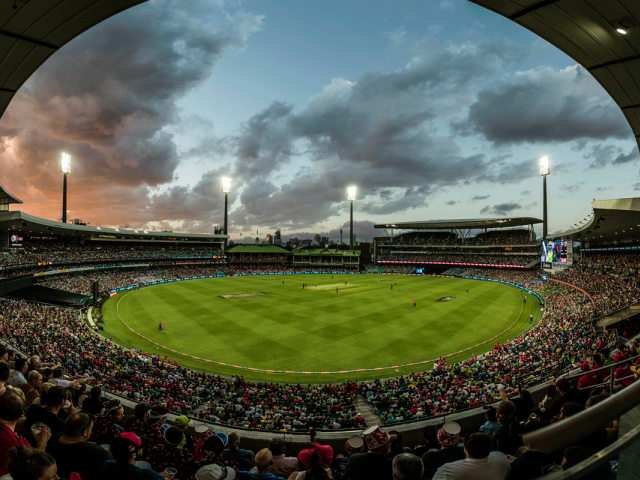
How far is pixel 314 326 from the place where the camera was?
28.9 metres

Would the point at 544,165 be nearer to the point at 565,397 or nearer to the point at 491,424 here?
the point at 565,397

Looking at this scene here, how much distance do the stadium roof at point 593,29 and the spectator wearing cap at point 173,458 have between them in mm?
7541

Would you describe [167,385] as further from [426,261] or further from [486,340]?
[426,261]

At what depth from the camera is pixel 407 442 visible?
8336 millimetres

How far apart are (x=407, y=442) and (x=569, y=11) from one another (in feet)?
30.9

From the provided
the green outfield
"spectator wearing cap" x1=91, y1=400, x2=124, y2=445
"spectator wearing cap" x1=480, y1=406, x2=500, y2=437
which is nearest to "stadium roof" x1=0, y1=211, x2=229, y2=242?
the green outfield

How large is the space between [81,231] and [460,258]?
269 ft

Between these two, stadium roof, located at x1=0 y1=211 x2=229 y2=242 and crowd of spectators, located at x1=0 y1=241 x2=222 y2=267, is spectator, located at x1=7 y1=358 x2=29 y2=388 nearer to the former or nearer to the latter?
stadium roof, located at x1=0 y1=211 x2=229 y2=242

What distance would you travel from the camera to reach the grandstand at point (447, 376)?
3129 millimetres

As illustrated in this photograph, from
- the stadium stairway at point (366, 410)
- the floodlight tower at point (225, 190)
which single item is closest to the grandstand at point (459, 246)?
the floodlight tower at point (225, 190)

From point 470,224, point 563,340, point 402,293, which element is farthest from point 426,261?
point 563,340

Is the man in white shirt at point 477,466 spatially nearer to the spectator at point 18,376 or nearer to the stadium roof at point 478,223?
the spectator at point 18,376

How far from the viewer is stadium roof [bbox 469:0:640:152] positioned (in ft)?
14.9

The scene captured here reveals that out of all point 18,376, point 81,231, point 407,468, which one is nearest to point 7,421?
point 407,468
